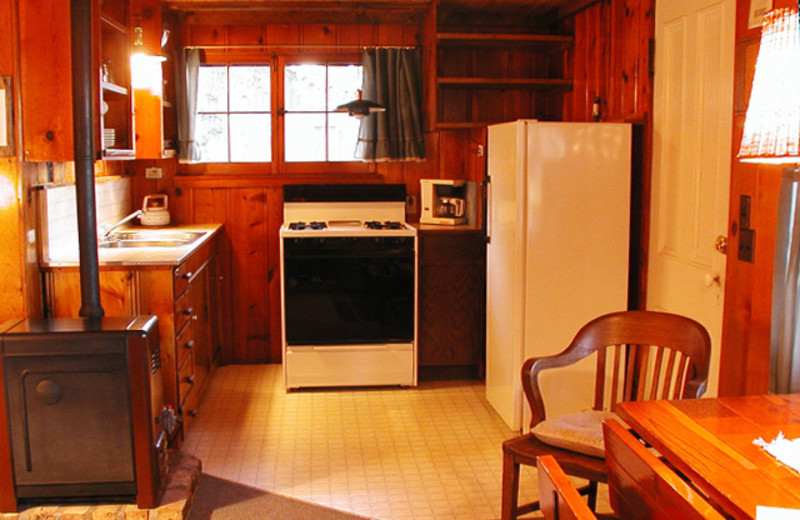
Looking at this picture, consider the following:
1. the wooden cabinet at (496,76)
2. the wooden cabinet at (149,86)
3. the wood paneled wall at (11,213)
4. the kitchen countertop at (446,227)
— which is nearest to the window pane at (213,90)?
the wooden cabinet at (149,86)

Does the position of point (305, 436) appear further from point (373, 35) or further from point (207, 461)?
point (373, 35)

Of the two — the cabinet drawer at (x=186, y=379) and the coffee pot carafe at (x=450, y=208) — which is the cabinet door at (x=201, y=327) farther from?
the coffee pot carafe at (x=450, y=208)

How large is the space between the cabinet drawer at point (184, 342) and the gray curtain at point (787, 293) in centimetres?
244

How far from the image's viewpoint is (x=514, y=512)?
103 inches

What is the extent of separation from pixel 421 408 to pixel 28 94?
8.22 ft

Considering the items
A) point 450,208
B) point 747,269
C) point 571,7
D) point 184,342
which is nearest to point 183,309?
point 184,342

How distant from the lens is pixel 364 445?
3.86 meters

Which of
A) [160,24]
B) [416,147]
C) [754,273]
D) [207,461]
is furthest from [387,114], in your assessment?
[754,273]

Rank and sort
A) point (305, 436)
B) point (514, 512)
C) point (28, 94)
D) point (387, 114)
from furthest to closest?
point (387, 114), point (305, 436), point (28, 94), point (514, 512)

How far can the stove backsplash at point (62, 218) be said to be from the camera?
336cm

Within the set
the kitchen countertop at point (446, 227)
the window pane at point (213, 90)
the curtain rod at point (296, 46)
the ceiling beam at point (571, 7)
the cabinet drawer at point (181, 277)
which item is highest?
the ceiling beam at point (571, 7)

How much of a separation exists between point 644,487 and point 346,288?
3134 millimetres

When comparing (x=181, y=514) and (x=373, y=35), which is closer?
(x=181, y=514)

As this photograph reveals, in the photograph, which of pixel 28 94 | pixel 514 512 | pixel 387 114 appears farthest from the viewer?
pixel 387 114
